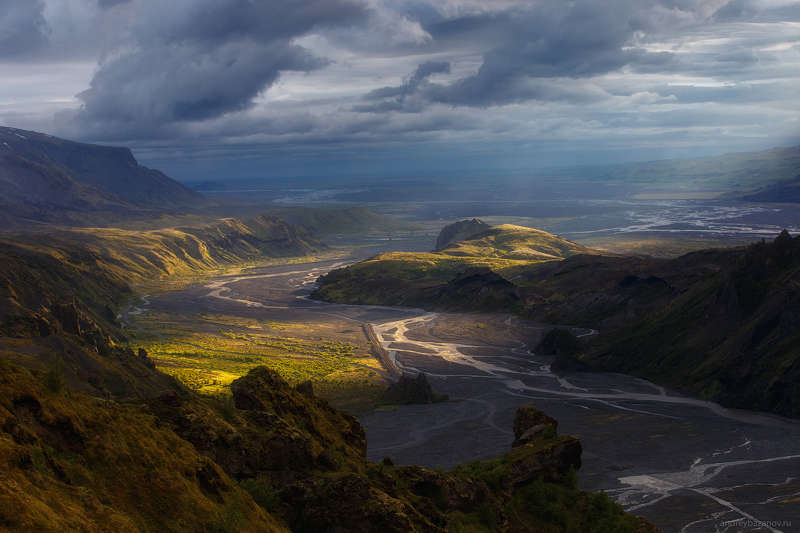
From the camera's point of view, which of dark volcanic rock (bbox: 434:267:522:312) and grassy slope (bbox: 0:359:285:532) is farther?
dark volcanic rock (bbox: 434:267:522:312)

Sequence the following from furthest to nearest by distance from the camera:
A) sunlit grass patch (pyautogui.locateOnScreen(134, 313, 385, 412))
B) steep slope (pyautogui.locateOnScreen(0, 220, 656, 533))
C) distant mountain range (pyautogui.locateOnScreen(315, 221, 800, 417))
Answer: sunlit grass patch (pyautogui.locateOnScreen(134, 313, 385, 412)) → distant mountain range (pyautogui.locateOnScreen(315, 221, 800, 417)) → steep slope (pyautogui.locateOnScreen(0, 220, 656, 533))

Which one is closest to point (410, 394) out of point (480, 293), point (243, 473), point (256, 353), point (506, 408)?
point (506, 408)

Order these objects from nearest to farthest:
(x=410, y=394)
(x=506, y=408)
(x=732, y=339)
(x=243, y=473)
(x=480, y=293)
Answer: (x=243, y=473)
(x=506, y=408)
(x=410, y=394)
(x=732, y=339)
(x=480, y=293)

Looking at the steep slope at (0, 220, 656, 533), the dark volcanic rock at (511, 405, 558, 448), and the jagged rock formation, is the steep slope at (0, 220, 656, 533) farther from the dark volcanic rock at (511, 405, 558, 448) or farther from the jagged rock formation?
the jagged rock formation

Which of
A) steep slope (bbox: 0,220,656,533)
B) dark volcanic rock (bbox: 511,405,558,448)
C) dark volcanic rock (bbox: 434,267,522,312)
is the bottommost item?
dark volcanic rock (bbox: 434,267,522,312)

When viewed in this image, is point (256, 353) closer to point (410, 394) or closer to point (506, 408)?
point (410, 394)

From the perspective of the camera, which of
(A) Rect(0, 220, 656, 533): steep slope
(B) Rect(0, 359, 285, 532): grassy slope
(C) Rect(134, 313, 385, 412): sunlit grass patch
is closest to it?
(B) Rect(0, 359, 285, 532): grassy slope

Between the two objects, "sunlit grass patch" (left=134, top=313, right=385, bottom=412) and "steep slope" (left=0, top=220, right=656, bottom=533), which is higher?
"steep slope" (left=0, top=220, right=656, bottom=533)

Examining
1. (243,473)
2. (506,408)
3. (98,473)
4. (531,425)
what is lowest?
(506,408)

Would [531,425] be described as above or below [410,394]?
above

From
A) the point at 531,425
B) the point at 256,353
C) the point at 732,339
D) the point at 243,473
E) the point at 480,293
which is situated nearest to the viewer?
the point at 243,473

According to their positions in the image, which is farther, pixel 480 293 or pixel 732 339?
pixel 480 293

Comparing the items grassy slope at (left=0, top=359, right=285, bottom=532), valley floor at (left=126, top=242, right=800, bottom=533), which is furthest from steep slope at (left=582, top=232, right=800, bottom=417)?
grassy slope at (left=0, top=359, right=285, bottom=532)
